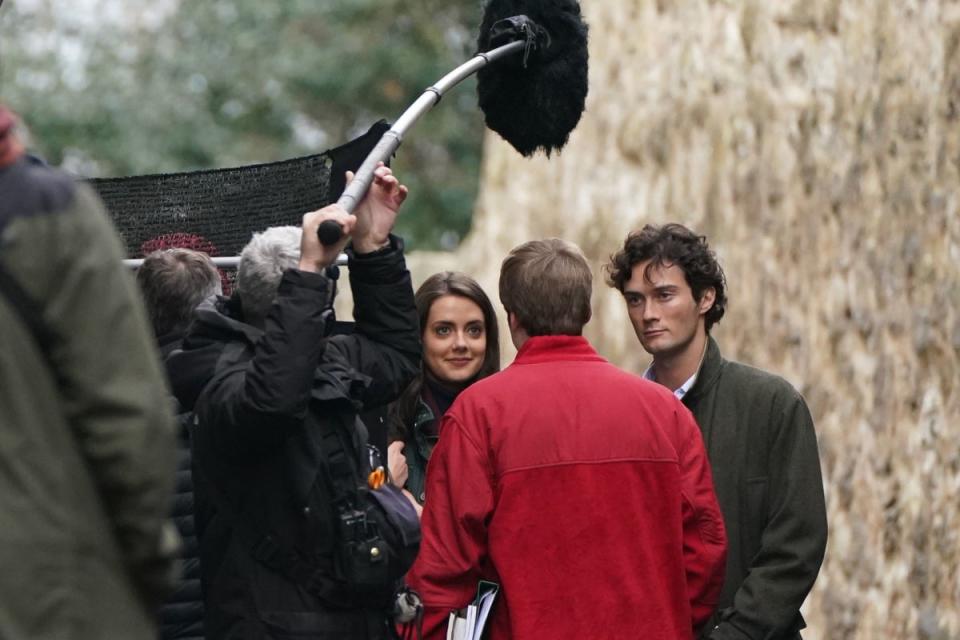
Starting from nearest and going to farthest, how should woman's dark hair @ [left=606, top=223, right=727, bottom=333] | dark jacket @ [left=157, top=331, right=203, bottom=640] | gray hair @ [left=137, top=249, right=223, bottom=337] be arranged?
dark jacket @ [left=157, top=331, right=203, bottom=640] < gray hair @ [left=137, top=249, right=223, bottom=337] < woman's dark hair @ [left=606, top=223, right=727, bottom=333]

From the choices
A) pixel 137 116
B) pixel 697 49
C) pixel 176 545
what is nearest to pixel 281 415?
pixel 176 545

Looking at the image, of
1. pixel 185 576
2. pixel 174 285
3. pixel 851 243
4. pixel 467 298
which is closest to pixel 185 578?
pixel 185 576

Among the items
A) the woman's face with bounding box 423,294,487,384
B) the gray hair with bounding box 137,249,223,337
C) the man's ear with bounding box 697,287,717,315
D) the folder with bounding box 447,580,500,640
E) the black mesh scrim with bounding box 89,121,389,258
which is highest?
the black mesh scrim with bounding box 89,121,389,258

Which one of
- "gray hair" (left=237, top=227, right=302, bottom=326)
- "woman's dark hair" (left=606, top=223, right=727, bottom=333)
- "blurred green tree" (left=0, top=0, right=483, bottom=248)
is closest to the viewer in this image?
"gray hair" (left=237, top=227, right=302, bottom=326)

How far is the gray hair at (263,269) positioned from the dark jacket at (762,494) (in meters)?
1.37

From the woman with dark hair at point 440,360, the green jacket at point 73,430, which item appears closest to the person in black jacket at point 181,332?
the woman with dark hair at point 440,360

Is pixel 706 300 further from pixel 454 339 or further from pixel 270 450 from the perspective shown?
pixel 270 450

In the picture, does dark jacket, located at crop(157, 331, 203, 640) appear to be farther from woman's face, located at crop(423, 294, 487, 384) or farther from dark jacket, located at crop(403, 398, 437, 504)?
woman's face, located at crop(423, 294, 487, 384)

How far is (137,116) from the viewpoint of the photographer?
18.4m

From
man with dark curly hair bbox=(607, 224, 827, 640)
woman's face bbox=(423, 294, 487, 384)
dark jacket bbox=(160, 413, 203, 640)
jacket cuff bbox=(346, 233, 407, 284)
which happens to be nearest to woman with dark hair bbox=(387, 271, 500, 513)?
woman's face bbox=(423, 294, 487, 384)

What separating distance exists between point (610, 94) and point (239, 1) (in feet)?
34.1

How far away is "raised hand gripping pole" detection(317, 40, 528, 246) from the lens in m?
4.05

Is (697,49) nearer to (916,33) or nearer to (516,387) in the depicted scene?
(916,33)

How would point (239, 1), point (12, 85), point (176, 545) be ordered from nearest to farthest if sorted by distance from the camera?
point (176, 545) < point (12, 85) < point (239, 1)
